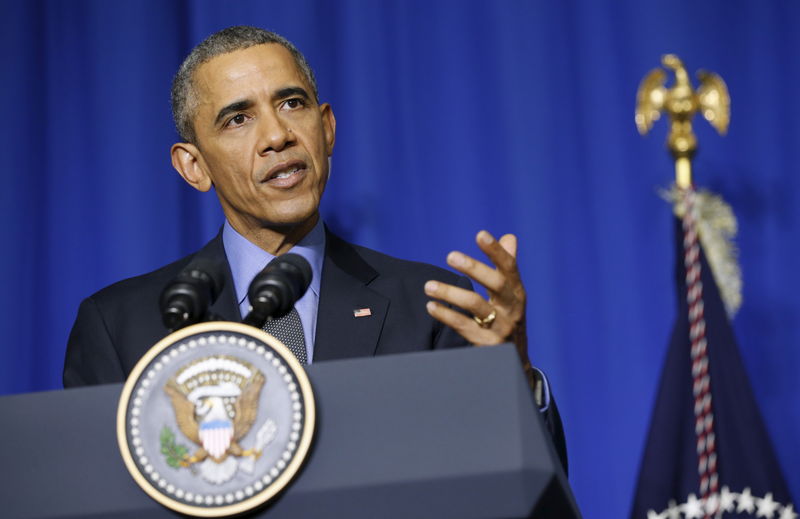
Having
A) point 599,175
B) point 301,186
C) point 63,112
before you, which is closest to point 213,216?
point 63,112

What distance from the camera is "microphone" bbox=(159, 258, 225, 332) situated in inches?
43.5

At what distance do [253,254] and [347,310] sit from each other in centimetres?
26

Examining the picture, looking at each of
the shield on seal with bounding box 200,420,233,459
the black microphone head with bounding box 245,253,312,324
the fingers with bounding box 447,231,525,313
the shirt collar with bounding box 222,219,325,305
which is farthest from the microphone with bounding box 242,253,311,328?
the shirt collar with bounding box 222,219,325,305

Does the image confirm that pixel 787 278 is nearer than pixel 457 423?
No

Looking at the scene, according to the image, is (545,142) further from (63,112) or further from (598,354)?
(63,112)

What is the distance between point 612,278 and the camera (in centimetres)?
238

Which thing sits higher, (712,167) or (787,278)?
(712,167)

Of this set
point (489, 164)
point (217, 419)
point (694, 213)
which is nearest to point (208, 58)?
point (489, 164)

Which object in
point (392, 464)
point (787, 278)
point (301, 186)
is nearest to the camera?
point (392, 464)

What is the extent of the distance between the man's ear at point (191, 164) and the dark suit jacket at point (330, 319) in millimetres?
154

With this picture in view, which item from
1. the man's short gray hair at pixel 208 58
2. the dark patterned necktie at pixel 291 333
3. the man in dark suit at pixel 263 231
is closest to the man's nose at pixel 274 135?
the man in dark suit at pixel 263 231

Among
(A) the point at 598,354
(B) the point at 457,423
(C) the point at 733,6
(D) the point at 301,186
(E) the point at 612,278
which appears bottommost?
(A) the point at 598,354

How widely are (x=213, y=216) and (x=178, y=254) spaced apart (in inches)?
4.8

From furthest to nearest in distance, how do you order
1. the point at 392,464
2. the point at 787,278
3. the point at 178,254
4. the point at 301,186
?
the point at 178,254, the point at 787,278, the point at 301,186, the point at 392,464
